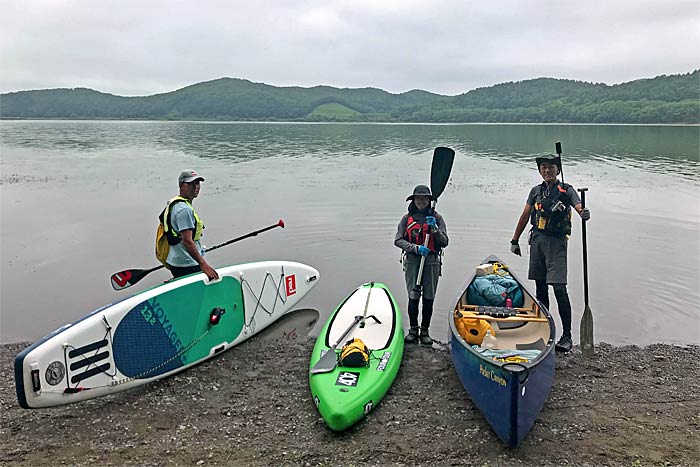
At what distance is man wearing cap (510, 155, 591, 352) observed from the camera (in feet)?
20.9

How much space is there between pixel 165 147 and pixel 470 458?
40983 mm

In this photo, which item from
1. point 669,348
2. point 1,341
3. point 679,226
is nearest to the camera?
point 669,348

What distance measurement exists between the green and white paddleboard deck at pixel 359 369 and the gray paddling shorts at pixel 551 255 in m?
1.79

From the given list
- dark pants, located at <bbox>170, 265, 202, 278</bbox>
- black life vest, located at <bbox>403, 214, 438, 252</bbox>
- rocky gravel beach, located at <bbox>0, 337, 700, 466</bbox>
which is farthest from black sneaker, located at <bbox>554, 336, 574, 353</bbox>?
dark pants, located at <bbox>170, 265, 202, 278</bbox>

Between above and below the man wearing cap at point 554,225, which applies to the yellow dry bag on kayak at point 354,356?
below

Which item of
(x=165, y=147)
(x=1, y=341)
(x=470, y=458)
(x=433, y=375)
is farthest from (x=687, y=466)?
(x=165, y=147)

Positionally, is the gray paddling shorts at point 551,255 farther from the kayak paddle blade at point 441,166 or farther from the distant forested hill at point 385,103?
the distant forested hill at point 385,103

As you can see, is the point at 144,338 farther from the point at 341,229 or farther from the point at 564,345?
the point at 341,229

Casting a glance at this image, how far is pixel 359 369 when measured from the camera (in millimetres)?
5539

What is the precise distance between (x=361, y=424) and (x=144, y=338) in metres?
2.32

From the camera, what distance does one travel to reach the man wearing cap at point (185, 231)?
19.5ft

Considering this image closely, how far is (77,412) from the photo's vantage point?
521 centimetres

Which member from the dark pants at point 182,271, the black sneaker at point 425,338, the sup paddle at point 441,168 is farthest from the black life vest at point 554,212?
the dark pants at point 182,271

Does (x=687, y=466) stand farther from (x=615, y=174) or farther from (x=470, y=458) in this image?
(x=615, y=174)
